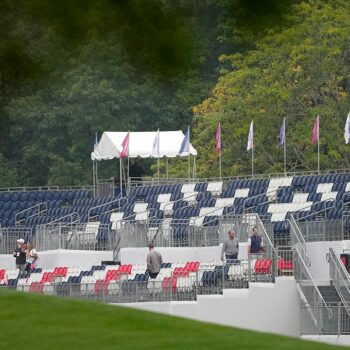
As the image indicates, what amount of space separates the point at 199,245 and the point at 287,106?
15612mm

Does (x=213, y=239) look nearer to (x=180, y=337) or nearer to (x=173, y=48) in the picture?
(x=180, y=337)

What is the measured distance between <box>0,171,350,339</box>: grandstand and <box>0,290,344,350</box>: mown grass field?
12.0 metres

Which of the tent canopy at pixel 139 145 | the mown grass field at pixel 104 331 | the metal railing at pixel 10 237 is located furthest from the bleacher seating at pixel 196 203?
the mown grass field at pixel 104 331

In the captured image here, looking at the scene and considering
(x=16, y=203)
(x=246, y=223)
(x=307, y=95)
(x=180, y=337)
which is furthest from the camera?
(x=307, y=95)

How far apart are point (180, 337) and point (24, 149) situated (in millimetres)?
41631

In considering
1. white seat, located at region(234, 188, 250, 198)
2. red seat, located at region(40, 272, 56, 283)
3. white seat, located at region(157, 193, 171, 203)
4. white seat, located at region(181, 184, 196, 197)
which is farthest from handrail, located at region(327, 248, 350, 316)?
white seat, located at region(181, 184, 196, 197)

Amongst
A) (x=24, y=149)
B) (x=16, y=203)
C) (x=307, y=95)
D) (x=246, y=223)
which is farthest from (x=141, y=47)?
(x=24, y=149)

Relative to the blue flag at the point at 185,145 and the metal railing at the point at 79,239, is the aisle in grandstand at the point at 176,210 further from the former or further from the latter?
the blue flag at the point at 185,145

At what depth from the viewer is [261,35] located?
8305 millimetres

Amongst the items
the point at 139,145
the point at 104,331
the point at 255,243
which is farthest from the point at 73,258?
the point at 104,331

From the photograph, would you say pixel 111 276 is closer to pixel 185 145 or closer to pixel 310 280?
pixel 310 280

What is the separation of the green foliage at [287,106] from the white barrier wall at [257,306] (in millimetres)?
16775

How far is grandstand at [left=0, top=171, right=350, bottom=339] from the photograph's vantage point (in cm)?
2583

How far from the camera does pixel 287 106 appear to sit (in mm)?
46469
